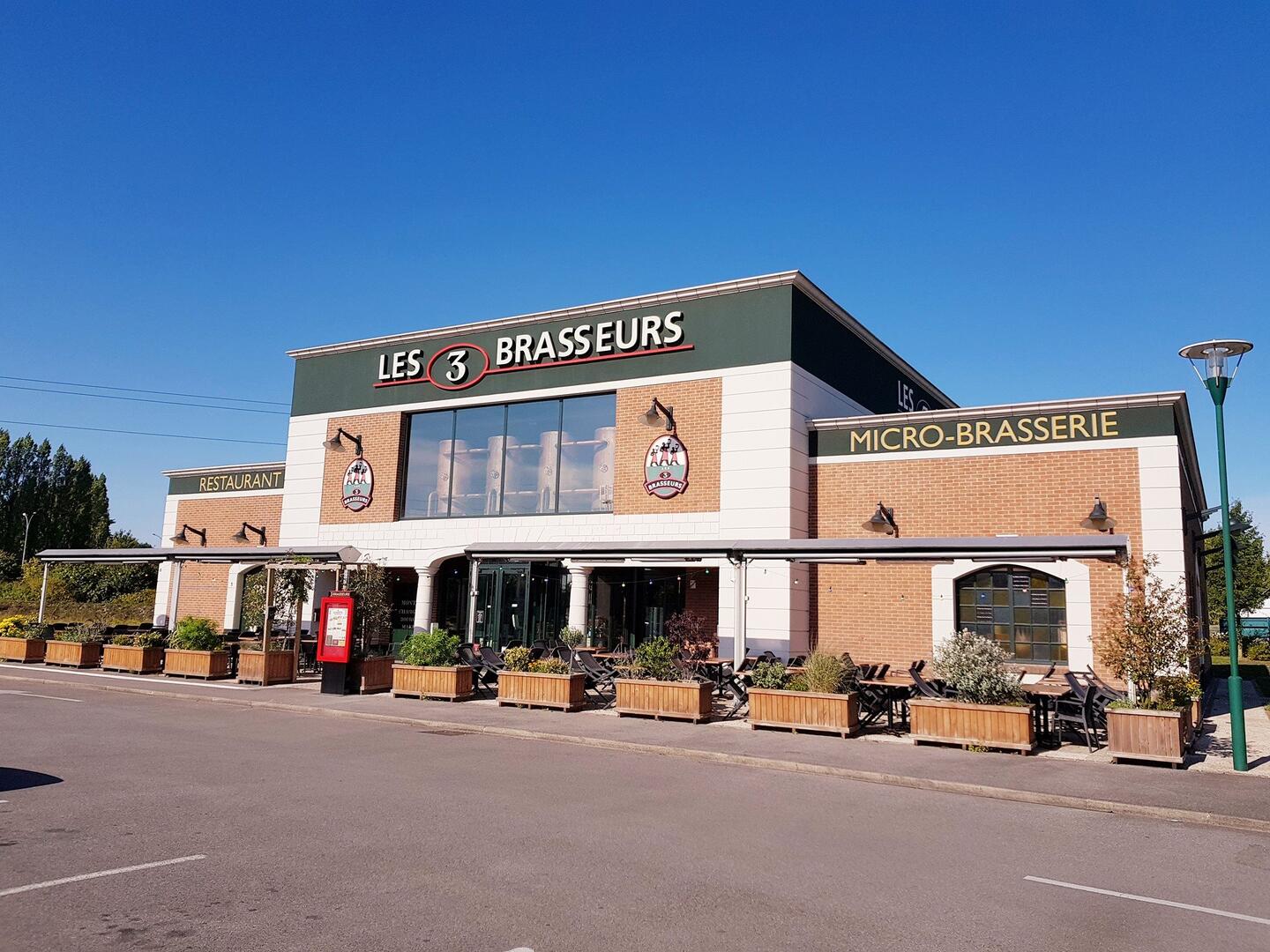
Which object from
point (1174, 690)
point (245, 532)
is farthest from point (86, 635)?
point (1174, 690)

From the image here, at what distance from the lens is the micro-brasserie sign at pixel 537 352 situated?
2296 centimetres

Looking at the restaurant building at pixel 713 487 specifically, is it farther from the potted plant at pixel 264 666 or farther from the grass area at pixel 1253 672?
the grass area at pixel 1253 672

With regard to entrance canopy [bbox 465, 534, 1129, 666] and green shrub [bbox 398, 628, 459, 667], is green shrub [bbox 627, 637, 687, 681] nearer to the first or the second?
entrance canopy [bbox 465, 534, 1129, 666]

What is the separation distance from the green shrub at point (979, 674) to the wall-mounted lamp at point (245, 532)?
77.4 ft

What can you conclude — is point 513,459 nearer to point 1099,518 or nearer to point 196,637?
point 196,637

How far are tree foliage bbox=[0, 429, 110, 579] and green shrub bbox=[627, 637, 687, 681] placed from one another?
212ft

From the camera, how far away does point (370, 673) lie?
1939 cm

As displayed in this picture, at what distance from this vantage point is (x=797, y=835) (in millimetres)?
7816

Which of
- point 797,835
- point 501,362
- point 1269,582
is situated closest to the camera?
point 797,835

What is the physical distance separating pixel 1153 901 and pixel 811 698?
7873 millimetres

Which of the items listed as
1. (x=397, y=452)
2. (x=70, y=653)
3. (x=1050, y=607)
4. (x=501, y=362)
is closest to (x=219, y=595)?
(x=70, y=653)

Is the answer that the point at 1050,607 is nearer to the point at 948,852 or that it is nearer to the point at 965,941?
the point at 948,852

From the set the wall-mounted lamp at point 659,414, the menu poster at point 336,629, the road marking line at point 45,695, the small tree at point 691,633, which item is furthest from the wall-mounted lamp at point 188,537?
the small tree at point 691,633

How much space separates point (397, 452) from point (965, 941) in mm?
23588
